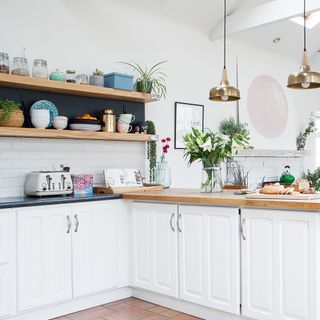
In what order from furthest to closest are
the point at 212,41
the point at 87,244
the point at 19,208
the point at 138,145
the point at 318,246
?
the point at 212,41 < the point at 138,145 < the point at 87,244 < the point at 19,208 < the point at 318,246

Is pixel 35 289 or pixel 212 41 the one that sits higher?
pixel 212 41

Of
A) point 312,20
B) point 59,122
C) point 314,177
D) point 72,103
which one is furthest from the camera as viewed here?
point 314,177

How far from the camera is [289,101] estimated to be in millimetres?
7461

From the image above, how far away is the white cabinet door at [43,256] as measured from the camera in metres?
3.15

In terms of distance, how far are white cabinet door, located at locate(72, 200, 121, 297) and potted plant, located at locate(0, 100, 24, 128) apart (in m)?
0.85

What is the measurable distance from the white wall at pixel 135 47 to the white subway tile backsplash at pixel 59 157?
6.8 inches

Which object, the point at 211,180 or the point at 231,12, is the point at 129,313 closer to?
the point at 211,180

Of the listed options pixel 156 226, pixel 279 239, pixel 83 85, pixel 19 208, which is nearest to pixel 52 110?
pixel 83 85

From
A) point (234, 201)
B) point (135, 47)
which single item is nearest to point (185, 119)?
point (135, 47)

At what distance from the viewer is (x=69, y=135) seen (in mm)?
3879

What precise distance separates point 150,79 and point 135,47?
0.49 metres

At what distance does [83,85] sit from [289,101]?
4526 millimetres

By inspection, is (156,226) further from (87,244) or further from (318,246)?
(318,246)

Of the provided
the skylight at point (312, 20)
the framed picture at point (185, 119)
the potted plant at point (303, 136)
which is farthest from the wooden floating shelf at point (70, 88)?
the potted plant at point (303, 136)
